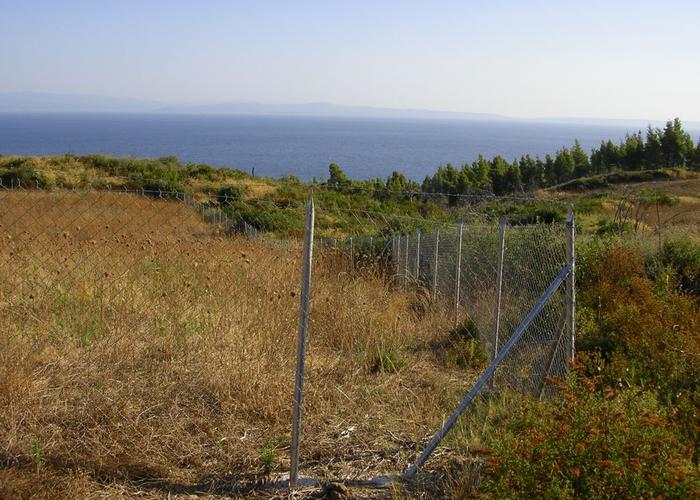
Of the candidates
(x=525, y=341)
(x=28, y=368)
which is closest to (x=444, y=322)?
(x=525, y=341)

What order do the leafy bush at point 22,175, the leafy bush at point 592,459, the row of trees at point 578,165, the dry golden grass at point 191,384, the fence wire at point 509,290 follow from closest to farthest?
the leafy bush at point 592,459
the dry golden grass at point 191,384
the fence wire at point 509,290
the leafy bush at point 22,175
the row of trees at point 578,165

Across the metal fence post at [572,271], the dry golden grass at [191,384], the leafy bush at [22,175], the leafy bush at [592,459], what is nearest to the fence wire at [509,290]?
the metal fence post at [572,271]

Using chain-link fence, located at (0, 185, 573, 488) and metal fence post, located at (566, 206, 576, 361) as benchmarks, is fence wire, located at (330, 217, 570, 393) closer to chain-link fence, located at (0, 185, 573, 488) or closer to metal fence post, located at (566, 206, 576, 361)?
chain-link fence, located at (0, 185, 573, 488)

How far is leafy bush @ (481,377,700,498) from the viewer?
9.98 feet

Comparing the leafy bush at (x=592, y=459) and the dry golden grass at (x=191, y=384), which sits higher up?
the leafy bush at (x=592, y=459)

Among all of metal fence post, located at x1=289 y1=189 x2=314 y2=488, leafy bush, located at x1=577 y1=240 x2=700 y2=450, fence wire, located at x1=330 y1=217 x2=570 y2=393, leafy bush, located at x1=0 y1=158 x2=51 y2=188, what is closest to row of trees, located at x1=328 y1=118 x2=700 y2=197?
leafy bush, located at x1=0 y1=158 x2=51 y2=188

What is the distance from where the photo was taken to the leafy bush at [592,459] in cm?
304

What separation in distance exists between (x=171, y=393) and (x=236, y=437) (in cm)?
64

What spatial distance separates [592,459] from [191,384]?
9.48ft

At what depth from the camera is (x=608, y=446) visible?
3.24 m

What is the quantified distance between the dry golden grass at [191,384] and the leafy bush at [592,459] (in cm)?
126

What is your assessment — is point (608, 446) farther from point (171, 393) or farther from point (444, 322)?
point (444, 322)

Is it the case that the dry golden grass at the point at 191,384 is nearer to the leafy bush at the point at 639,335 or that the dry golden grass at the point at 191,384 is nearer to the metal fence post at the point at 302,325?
the metal fence post at the point at 302,325

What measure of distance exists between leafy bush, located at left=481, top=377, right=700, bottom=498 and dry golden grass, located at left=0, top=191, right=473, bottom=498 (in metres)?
1.26
